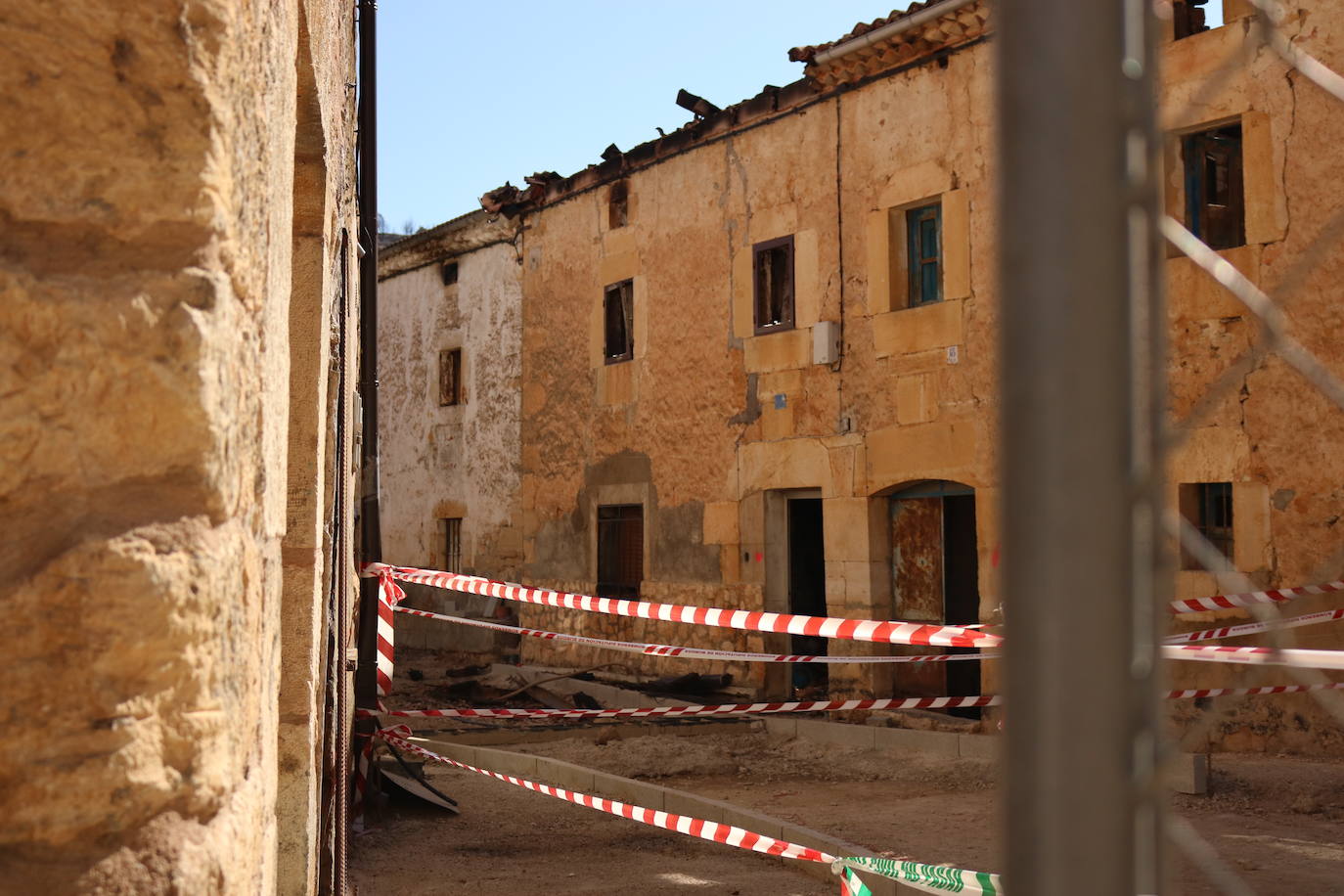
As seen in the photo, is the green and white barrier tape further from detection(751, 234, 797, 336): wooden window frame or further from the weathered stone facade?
detection(751, 234, 797, 336): wooden window frame

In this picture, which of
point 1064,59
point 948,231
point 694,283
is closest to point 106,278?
point 1064,59

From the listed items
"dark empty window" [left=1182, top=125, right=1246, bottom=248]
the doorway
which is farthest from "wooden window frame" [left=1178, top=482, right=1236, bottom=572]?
the doorway

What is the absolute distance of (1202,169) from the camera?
9.55 metres

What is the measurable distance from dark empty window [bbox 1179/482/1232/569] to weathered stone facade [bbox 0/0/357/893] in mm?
8995

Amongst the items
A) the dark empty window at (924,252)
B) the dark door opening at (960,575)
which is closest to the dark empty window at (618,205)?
the dark empty window at (924,252)

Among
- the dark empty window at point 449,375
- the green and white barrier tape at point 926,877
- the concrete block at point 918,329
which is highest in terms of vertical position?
the dark empty window at point 449,375

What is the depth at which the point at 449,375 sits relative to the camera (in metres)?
19.1

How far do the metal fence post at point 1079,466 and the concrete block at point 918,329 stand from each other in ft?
34.5

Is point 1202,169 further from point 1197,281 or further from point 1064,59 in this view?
point 1064,59

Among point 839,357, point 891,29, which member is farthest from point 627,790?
point 891,29

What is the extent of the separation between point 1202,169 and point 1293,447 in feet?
7.26

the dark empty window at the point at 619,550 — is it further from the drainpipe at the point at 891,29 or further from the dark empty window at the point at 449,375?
the drainpipe at the point at 891,29

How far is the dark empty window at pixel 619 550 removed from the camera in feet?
49.2

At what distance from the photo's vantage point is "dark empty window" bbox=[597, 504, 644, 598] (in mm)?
15008
